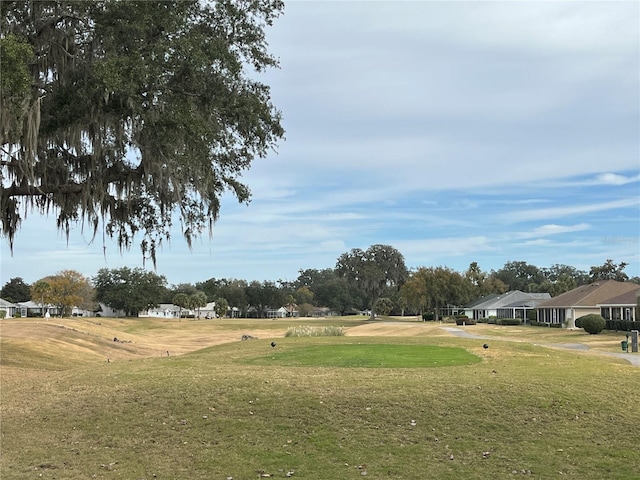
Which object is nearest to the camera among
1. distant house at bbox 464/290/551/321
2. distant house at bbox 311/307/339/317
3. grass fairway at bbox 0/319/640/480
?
grass fairway at bbox 0/319/640/480

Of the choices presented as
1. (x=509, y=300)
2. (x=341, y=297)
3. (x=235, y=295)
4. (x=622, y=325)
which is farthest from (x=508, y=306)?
(x=341, y=297)

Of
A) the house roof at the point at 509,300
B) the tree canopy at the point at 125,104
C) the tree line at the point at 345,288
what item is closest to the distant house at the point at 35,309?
the tree line at the point at 345,288

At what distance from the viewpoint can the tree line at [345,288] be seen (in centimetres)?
8225

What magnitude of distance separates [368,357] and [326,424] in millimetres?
8674

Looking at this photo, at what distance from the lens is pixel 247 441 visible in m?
9.45

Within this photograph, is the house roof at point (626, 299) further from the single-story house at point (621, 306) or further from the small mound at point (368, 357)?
the small mound at point (368, 357)

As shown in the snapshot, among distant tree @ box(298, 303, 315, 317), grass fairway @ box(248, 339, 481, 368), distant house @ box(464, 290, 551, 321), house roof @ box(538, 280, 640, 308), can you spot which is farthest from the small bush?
distant tree @ box(298, 303, 315, 317)

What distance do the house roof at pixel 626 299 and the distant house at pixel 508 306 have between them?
1827 cm

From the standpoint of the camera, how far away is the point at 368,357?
18.6 m

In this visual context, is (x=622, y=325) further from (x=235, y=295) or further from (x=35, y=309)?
(x=35, y=309)

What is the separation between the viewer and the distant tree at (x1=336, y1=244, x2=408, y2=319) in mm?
98688

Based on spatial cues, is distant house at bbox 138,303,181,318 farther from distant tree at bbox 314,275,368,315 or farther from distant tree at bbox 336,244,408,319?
distant tree at bbox 336,244,408,319

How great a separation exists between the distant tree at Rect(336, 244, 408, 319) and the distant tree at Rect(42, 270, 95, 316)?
40.5 metres

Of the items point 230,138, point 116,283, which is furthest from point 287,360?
point 116,283
